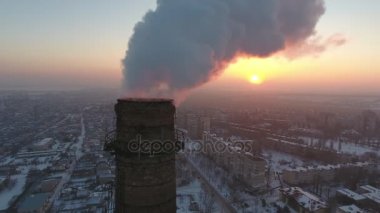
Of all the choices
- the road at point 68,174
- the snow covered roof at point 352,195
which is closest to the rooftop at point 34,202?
the road at point 68,174

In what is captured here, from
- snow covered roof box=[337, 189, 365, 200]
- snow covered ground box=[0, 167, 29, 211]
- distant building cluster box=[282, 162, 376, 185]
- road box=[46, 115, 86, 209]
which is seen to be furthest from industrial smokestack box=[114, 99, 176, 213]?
distant building cluster box=[282, 162, 376, 185]

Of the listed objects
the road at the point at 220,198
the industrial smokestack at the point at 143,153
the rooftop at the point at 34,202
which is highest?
the industrial smokestack at the point at 143,153

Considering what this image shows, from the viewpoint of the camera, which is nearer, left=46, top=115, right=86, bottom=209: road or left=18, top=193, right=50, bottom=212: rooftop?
left=18, top=193, right=50, bottom=212: rooftop

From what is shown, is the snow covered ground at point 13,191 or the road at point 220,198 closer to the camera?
the road at point 220,198

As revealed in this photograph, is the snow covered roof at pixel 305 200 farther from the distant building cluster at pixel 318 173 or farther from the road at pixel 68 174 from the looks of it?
the road at pixel 68 174

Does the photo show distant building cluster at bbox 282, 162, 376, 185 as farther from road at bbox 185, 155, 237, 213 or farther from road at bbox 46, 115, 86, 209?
road at bbox 46, 115, 86, 209
